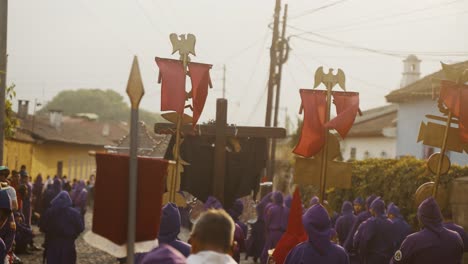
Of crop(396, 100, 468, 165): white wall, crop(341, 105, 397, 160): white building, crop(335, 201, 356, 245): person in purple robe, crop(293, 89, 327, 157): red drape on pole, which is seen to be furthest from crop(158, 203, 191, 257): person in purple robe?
crop(341, 105, 397, 160): white building

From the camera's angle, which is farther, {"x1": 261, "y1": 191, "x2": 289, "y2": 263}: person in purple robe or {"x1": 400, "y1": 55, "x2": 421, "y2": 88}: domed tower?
{"x1": 400, "y1": 55, "x2": 421, "y2": 88}: domed tower

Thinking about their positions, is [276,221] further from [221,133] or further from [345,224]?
[221,133]

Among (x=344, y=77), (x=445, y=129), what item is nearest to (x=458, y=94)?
(x=445, y=129)

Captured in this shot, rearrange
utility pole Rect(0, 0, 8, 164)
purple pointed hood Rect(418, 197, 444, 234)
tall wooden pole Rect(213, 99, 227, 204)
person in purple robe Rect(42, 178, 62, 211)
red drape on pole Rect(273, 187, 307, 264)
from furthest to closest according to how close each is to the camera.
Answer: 1. person in purple robe Rect(42, 178, 62, 211)
2. utility pole Rect(0, 0, 8, 164)
3. tall wooden pole Rect(213, 99, 227, 204)
4. red drape on pole Rect(273, 187, 307, 264)
5. purple pointed hood Rect(418, 197, 444, 234)

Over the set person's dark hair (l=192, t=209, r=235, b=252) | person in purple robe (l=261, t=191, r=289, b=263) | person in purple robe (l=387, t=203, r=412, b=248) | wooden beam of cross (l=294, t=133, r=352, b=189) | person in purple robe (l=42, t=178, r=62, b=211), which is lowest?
person in purple robe (l=42, t=178, r=62, b=211)

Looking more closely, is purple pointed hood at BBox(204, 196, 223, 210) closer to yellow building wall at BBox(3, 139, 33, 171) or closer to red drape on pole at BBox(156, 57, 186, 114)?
red drape on pole at BBox(156, 57, 186, 114)

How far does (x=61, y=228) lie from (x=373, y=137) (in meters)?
36.9

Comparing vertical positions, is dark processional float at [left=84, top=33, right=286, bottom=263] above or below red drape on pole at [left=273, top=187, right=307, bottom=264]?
above

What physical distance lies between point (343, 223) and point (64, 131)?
147 ft

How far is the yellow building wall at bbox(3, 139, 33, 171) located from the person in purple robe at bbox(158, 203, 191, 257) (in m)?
26.7

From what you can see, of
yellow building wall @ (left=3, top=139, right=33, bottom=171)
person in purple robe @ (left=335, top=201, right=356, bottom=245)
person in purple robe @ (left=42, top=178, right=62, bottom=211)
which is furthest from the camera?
yellow building wall @ (left=3, top=139, right=33, bottom=171)

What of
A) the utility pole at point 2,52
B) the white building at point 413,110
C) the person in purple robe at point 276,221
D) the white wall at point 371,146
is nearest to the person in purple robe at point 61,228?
the utility pole at point 2,52

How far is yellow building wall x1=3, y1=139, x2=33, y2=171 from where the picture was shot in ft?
115

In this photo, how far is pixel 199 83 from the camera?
10.3 meters
